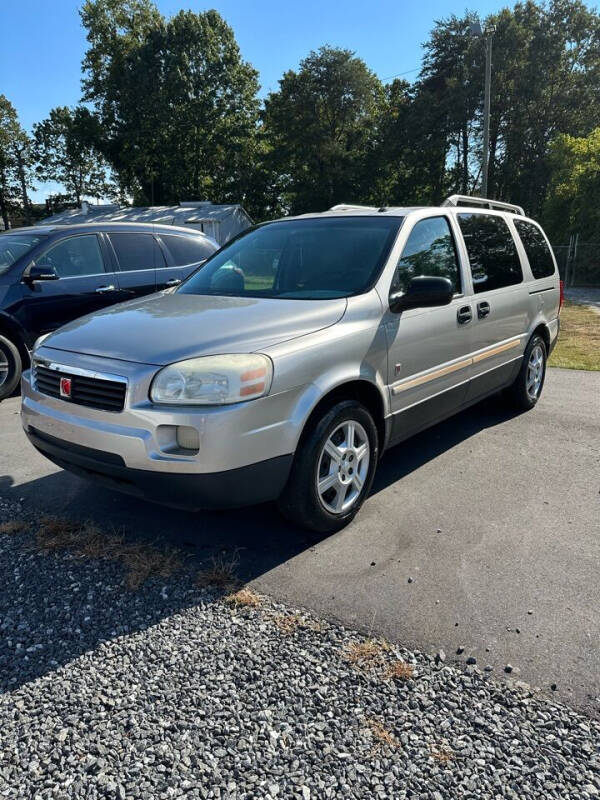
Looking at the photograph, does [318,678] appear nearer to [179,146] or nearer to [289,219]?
[289,219]

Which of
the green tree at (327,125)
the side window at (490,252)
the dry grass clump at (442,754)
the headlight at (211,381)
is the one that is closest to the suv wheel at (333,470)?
the headlight at (211,381)

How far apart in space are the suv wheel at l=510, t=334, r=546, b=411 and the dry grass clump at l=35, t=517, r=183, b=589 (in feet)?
12.5

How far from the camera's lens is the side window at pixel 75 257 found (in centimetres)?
→ 693

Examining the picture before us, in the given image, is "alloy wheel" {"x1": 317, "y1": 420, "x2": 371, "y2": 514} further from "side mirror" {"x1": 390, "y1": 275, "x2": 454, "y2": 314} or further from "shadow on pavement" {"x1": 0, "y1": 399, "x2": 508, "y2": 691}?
"side mirror" {"x1": 390, "y1": 275, "x2": 454, "y2": 314}

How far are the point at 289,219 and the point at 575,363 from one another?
547 centimetres

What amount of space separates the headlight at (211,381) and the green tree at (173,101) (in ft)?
136

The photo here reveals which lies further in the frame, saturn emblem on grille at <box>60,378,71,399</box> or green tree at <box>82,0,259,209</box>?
green tree at <box>82,0,259,209</box>

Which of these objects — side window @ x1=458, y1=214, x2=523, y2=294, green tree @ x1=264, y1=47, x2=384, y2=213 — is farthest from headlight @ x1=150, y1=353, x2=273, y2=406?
green tree @ x1=264, y1=47, x2=384, y2=213

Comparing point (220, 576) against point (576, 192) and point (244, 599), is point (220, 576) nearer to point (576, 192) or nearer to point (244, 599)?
point (244, 599)

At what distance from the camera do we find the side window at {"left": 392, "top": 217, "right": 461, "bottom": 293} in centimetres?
387

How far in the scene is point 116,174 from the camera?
46.3 meters

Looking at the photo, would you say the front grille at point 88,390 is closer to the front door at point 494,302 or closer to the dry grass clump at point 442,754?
the dry grass clump at point 442,754

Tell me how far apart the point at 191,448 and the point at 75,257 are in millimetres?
5178

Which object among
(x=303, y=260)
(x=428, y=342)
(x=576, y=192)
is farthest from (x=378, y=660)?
(x=576, y=192)
